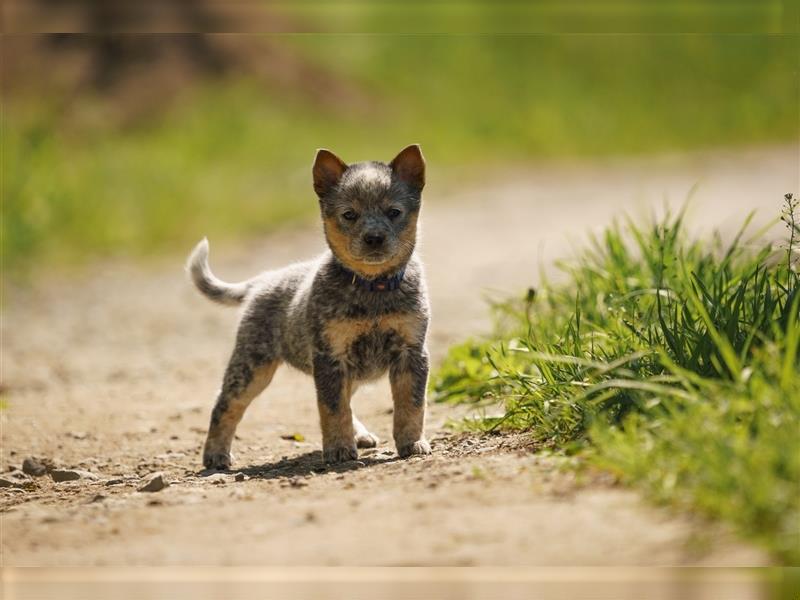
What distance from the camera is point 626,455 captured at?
388 cm

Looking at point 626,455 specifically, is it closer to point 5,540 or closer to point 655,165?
point 5,540

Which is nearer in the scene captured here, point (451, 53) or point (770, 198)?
point (770, 198)

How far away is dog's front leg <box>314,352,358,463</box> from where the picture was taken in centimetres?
539

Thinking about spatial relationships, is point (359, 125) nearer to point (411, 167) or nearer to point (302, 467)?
point (411, 167)

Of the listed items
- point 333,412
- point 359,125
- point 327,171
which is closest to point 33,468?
point 333,412

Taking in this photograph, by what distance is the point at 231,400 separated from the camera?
588cm

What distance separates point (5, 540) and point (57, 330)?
6009 millimetres

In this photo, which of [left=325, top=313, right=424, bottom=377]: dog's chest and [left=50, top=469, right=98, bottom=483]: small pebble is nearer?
[left=325, top=313, right=424, bottom=377]: dog's chest

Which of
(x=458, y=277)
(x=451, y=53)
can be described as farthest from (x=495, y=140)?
(x=458, y=277)

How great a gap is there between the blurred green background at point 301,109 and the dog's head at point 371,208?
695cm

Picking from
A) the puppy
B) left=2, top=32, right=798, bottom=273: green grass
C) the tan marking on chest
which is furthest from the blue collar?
left=2, top=32, right=798, bottom=273: green grass

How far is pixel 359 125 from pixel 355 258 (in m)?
13.9

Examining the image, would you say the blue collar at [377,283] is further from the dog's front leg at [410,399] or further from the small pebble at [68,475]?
the small pebble at [68,475]

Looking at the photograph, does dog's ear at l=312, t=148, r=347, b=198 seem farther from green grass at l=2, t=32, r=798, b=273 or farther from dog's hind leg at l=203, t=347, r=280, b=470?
green grass at l=2, t=32, r=798, b=273
